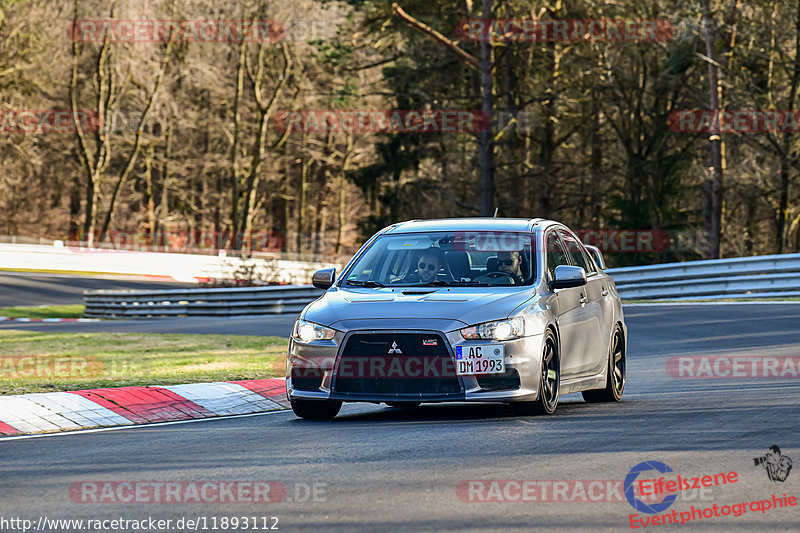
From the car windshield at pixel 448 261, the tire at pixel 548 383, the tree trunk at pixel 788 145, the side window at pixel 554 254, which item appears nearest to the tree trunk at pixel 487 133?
the tree trunk at pixel 788 145

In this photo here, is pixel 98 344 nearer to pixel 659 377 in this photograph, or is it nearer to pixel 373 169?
pixel 659 377

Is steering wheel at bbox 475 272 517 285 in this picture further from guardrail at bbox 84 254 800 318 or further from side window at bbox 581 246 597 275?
guardrail at bbox 84 254 800 318

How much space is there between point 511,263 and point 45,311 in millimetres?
26792

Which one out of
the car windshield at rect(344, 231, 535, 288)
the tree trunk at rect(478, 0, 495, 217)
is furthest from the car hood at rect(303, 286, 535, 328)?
the tree trunk at rect(478, 0, 495, 217)

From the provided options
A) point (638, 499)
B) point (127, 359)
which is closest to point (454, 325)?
point (638, 499)

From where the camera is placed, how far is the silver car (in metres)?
9.01

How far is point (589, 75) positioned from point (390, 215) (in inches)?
417

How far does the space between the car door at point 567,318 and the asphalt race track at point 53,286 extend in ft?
92.5

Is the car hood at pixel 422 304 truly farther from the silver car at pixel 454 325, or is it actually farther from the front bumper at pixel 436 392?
the front bumper at pixel 436 392

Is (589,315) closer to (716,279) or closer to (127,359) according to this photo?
(127,359)

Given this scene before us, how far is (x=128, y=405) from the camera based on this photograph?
10.6 meters

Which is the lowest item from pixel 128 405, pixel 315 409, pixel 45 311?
pixel 45 311

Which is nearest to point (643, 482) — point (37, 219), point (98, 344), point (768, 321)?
point (768, 321)

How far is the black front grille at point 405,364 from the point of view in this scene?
896cm
